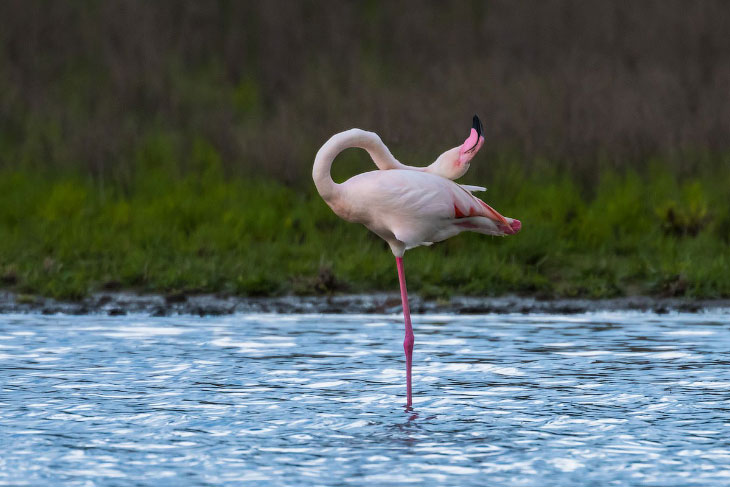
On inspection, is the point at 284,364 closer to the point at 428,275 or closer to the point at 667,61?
the point at 428,275

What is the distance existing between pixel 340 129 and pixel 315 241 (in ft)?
7.70

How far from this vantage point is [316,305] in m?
8.99

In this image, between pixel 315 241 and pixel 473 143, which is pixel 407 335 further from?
pixel 315 241


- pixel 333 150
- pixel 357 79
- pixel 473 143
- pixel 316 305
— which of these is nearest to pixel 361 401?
pixel 333 150

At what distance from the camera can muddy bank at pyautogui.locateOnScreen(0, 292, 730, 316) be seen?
349 inches

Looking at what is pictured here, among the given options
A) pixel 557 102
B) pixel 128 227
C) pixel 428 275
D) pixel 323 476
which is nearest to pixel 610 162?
pixel 557 102

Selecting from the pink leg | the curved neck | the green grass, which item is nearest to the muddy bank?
the green grass

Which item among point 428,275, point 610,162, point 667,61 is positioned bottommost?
point 428,275

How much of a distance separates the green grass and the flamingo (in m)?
3.36

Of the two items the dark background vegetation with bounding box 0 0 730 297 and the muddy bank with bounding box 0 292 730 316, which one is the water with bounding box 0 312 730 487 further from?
the dark background vegetation with bounding box 0 0 730 297

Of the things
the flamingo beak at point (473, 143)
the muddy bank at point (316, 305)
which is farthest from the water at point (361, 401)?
the flamingo beak at point (473, 143)

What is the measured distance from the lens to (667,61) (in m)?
13.4

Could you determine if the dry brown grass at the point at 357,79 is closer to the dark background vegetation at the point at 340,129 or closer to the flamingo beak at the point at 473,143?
the dark background vegetation at the point at 340,129

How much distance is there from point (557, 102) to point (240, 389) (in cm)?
695
